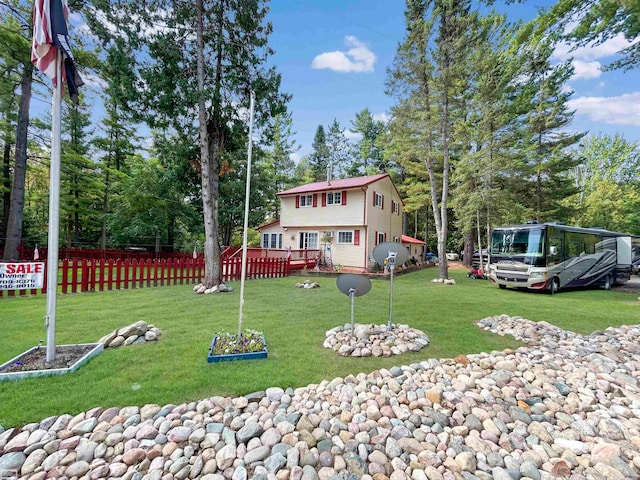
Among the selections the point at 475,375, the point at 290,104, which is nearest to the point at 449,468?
the point at 475,375

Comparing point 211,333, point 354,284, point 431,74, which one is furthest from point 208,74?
point 431,74

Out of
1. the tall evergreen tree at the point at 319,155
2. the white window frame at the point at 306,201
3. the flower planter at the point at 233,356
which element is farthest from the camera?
the tall evergreen tree at the point at 319,155

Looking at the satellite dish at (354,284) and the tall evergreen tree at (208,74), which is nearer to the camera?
the satellite dish at (354,284)

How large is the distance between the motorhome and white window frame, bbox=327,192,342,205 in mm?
8667

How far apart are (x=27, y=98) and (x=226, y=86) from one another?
8.19 metres

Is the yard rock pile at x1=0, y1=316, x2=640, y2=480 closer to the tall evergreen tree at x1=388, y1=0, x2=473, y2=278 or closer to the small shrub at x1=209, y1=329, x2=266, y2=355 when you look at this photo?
the small shrub at x1=209, y1=329, x2=266, y2=355

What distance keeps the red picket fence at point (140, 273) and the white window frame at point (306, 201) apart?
19.7 feet

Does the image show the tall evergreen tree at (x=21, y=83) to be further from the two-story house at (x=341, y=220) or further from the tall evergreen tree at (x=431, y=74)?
the tall evergreen tree at (x=431, y=74)

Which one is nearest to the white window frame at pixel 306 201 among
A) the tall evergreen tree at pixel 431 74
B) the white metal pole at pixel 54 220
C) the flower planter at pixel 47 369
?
the tall evergreen tree at pixel 431 74

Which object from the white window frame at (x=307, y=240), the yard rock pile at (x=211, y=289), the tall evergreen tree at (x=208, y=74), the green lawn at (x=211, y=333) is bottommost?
the green lawn at (x=211, y=333)

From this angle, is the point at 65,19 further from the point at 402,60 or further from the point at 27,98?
the point at 402,60

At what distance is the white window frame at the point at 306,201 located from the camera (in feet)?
60.5

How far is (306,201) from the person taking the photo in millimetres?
18594

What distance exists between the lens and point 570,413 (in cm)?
282
